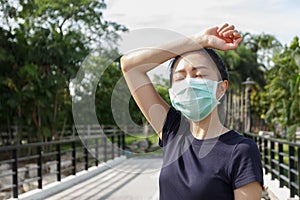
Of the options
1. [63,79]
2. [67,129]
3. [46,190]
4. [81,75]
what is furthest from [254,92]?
[81,75]

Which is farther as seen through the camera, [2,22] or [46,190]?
[2,22]

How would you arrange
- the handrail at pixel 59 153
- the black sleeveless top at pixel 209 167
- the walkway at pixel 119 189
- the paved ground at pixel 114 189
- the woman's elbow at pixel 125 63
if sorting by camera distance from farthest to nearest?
1. the paved ground at pixel 114 189
2. the walkway at pixel 119 189
3. the handrail at pixel 59 153
4. the woman's elbow at pixel 125 63
5. the black sleeveless top at pixel 209 167

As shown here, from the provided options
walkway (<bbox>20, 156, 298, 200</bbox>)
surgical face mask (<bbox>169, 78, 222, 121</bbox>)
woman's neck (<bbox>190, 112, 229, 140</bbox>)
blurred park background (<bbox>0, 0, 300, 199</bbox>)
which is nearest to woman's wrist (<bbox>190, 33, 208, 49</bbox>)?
surgical face mask (<bbox>169, 78, 222, 121</bbox>)

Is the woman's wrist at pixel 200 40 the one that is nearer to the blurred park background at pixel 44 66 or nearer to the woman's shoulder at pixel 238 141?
the woman's shoulder at pixel 238 141

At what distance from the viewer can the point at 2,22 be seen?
1752 centimetres

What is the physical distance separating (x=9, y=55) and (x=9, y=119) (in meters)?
3.08

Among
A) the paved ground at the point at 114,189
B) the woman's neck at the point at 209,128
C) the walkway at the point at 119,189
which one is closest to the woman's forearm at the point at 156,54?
the woman's neck at the point at 209,128

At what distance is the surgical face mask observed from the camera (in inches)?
61.6

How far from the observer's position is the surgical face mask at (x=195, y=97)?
5.13 ft

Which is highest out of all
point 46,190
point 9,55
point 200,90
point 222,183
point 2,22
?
point 2,22

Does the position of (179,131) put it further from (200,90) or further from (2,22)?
(2,22)

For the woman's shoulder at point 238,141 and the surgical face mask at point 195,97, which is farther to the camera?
the surgical face mask at point 195,97

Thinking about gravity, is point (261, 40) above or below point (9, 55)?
above

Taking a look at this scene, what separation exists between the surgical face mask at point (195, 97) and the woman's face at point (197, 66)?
2 cm
